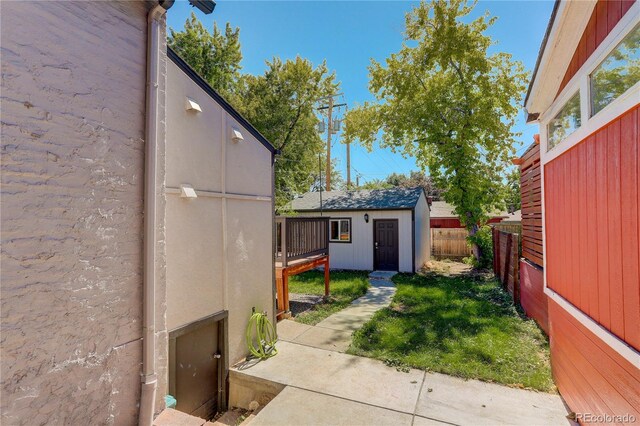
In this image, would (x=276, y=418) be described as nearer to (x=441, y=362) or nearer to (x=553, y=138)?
(x=441, y=362)

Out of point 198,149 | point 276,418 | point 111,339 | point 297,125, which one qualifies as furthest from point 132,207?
point 297,125

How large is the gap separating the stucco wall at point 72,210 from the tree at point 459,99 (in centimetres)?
1213

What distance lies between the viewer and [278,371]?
4457 mm

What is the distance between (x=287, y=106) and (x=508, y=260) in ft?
35.3

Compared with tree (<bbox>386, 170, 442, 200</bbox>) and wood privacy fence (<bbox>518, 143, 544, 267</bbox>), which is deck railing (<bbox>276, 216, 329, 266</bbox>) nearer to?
wood privacy fence (<bbox>518, 143, 544, 267</bbox>)

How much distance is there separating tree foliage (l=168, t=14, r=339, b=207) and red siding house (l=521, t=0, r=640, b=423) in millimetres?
11478

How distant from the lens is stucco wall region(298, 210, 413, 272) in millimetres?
12547

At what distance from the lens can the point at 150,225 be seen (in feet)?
7.80

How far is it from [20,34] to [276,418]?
384cm

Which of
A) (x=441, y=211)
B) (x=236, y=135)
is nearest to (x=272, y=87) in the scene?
(x=236, y=135)

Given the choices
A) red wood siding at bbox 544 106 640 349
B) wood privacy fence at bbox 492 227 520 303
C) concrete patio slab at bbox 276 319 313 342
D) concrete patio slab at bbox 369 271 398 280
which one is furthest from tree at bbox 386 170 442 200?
red wood siding at bbox 544 106 640 349

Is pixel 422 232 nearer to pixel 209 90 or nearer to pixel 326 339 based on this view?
pixel 326 339

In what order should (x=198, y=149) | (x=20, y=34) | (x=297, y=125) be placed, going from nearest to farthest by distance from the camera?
(x=20, y=34), (x=198, y=149), (x=297, y=125)

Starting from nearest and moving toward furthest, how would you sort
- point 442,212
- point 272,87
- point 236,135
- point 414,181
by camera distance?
point 236,135, point 272,87, point 442,212, point 414,181
